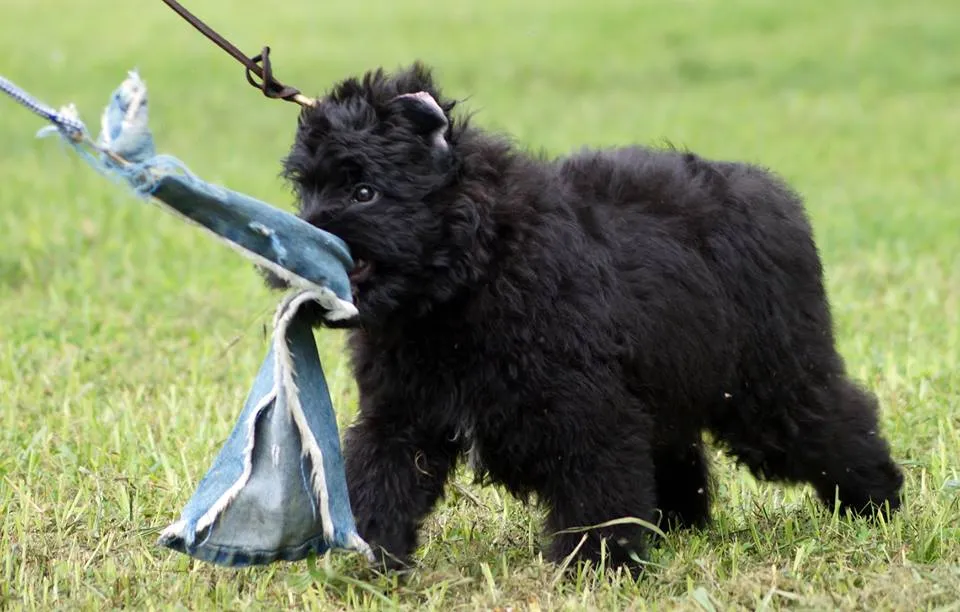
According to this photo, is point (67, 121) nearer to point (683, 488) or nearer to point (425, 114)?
point (425, 114)

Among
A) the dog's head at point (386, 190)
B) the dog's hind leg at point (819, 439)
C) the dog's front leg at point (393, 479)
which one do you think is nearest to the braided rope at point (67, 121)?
the dog's head at point (386, 190)

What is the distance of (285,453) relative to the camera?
4.12 meters

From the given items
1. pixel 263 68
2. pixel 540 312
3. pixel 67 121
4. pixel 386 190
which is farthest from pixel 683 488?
pixel 67 121

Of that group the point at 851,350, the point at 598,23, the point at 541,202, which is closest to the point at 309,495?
the point at 541,202

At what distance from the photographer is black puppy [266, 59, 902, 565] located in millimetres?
4098

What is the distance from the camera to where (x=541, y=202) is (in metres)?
4.40

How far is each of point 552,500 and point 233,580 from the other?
101 centimetres

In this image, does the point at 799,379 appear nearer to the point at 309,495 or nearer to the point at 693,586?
the point at 693,586

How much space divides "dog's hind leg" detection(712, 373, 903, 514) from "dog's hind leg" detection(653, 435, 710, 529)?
24cm

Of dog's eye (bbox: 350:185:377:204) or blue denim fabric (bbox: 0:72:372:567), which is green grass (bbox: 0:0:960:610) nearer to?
blue denim fabric (bbox: 0:72:372:567)

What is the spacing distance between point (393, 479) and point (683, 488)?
142cm

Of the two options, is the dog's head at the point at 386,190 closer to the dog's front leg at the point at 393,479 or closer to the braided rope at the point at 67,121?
the dog's front leg at the point at 393,479

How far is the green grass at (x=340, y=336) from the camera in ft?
14.2

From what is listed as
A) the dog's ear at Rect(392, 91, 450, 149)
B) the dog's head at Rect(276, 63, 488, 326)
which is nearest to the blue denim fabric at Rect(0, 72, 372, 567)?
the dog's head at Rect(276, 63, 488, 326)
